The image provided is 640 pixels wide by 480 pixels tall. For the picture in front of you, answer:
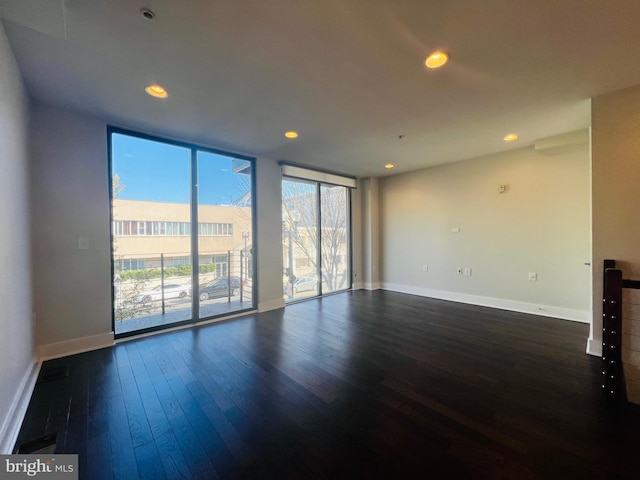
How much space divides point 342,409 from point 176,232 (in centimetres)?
297

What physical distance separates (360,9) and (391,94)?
1.02 meters

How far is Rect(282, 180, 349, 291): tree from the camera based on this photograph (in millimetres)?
4945

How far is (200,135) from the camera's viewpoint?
345cm

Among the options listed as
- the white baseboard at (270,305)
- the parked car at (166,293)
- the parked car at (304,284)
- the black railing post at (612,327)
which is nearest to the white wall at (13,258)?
the parked car at (166,293)

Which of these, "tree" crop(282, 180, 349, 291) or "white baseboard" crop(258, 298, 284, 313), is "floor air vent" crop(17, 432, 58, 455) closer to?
"white baseboard" crop(258, 298, 284, 313)

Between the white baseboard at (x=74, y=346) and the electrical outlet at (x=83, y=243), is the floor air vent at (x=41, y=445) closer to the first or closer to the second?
the white baseboard at (x=74, y=346)

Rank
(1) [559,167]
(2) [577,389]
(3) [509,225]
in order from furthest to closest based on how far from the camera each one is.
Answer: (3) [509,225]
(1) [559,167]
(2) [577,389]

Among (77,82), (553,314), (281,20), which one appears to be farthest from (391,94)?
(553,314)

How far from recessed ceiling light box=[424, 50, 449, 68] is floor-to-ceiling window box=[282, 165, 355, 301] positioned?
118 inches

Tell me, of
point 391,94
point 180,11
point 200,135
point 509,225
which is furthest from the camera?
point 509,225

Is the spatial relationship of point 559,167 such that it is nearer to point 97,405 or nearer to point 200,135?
point 200,135

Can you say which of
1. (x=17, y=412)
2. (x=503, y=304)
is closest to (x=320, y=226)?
(x=503, y=304)

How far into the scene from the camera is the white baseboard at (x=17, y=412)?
1.51 m

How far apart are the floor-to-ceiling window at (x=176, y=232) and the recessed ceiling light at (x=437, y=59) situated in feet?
9.78
